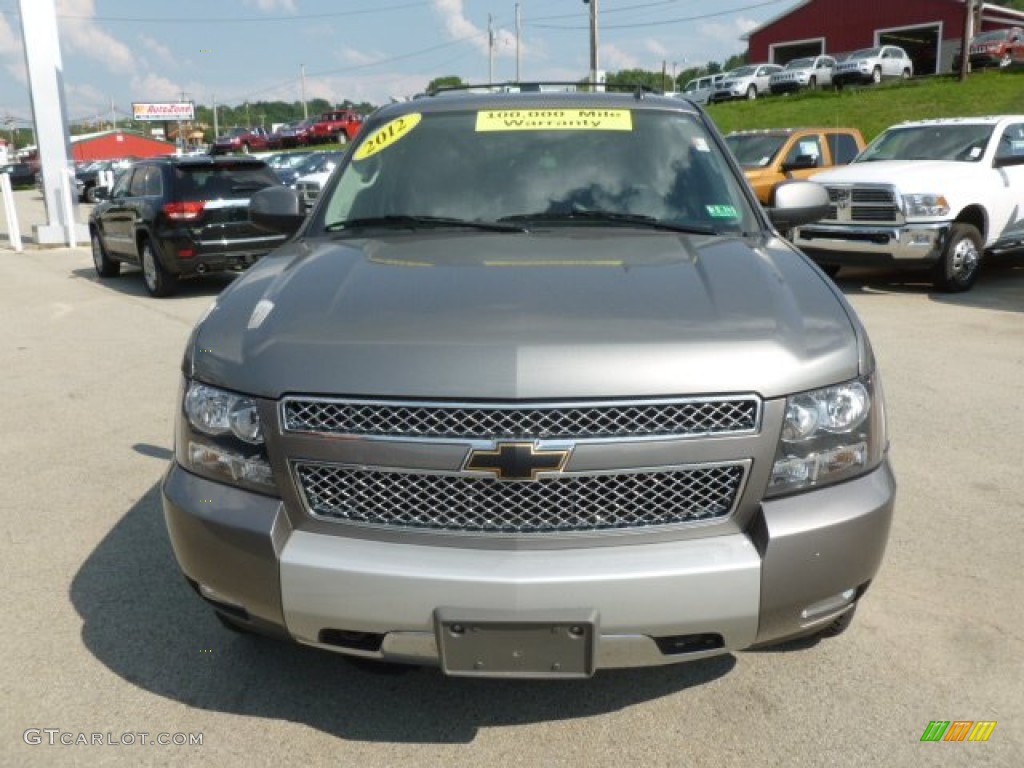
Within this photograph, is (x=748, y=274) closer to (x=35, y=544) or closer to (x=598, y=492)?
(x=598, y=492)

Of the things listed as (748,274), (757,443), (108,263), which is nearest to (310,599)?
(757,443)

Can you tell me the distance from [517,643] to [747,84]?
41.7 meters

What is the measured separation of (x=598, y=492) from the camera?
221 centimetres

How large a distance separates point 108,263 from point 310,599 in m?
12.6

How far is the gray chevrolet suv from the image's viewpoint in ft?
7.03

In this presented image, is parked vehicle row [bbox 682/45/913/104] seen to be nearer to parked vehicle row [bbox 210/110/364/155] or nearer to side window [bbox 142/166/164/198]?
parked vehicle row [bbox 210/110/364/155]

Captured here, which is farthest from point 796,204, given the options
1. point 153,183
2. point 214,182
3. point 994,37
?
point 994,37

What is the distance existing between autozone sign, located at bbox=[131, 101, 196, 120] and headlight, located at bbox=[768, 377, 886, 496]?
5010cm

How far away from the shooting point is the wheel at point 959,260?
979cm

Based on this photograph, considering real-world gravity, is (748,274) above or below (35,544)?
above

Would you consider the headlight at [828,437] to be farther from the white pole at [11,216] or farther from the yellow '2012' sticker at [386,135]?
the white pole at [11,216]

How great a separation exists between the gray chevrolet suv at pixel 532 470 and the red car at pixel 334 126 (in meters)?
46.9

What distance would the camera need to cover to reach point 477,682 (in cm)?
283

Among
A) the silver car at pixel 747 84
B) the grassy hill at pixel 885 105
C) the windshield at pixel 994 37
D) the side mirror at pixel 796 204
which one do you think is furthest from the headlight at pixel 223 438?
the windshield at pixel 994 37
